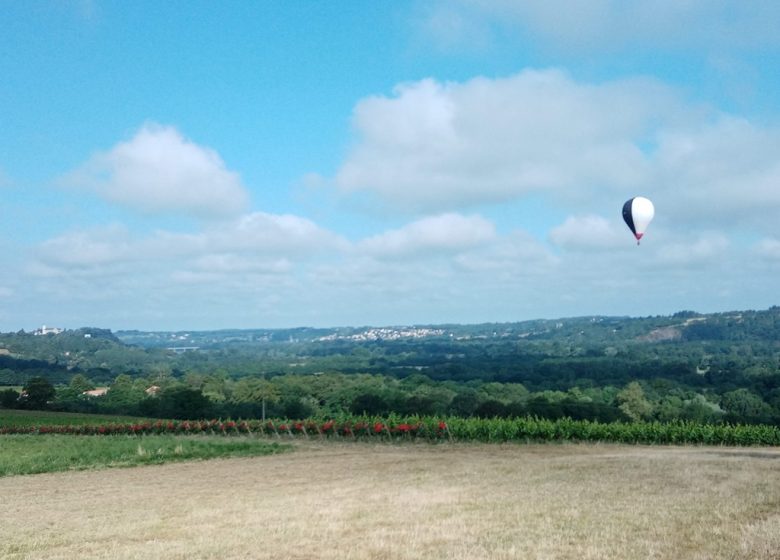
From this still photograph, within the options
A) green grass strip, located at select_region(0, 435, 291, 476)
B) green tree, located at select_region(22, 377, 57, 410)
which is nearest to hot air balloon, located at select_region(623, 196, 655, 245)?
green grass strip, located at select_region(0, 435, 291, 476)

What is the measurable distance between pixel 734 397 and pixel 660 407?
44.6ft

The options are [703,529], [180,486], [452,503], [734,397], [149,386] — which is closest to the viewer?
[703,529]

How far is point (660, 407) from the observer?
346 ft

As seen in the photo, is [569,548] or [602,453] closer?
[569,548]

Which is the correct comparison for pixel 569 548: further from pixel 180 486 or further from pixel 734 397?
pixel 734 397

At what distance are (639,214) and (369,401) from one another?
70.0 metres

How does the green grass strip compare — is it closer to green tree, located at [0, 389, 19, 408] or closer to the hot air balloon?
the hot air balloon

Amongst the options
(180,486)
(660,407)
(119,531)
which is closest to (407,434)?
(180,486)

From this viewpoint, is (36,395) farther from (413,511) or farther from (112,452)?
(413,511)

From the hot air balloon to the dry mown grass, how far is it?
40.7ft

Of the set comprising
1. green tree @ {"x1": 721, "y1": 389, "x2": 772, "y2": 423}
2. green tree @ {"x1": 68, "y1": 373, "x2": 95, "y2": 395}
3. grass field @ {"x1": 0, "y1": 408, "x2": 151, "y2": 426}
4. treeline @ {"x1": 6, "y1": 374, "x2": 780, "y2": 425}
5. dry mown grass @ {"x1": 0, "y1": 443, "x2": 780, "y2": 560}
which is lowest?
green tree @ {"x1": 721, "y1": 389, "x2": 772, "y2": 423}

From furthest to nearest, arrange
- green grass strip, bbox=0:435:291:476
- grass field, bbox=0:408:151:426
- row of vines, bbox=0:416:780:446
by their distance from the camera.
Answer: grass field, bbox=0:408:151:426 → row of vines, bbox=0:416:780:446 → green grass strip, bbox=0:435:291:476

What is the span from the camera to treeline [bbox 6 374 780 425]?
8738 cm

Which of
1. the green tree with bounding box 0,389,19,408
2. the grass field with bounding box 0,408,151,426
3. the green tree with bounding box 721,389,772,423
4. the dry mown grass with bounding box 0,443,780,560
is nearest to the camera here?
the dry mown grass with bounding box 0,443,780,560
